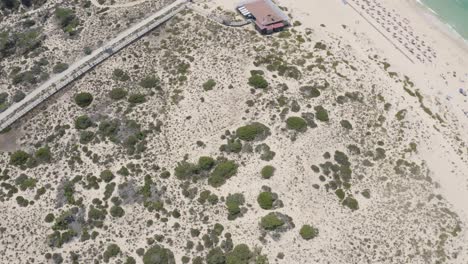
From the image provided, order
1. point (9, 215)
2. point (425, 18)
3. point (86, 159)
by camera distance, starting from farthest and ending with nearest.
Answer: point (425, 18), point (86, 159), point (9, 215)

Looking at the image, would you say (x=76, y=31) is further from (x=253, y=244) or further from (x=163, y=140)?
(x=253, y=244)

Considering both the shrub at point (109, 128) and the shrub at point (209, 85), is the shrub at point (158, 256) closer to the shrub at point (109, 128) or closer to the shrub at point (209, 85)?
the shrub at point (109, 128)

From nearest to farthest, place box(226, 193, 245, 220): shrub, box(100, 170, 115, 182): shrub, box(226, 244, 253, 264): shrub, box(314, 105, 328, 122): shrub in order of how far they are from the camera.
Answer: box(226, 244, 253, 264): shrub < box(226, 193, 245, 220): shrub < box(100, 170, 115, 182): shrub < box(314, 105, 328, 122): shrub

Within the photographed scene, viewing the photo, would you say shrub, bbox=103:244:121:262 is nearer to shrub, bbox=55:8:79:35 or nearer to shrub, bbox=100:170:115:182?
shrub, bbox=100:170:115:182

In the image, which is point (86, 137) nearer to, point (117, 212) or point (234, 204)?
point (117, 212)

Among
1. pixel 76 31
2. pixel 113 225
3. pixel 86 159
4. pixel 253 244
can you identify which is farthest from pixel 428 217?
pixel 76 31

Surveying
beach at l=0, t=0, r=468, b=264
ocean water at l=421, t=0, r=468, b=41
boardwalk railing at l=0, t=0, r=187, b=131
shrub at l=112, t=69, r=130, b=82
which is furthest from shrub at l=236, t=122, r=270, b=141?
ocean water at l=421, t=0, r=468, b=41
